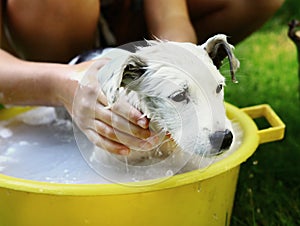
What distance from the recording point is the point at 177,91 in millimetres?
1005

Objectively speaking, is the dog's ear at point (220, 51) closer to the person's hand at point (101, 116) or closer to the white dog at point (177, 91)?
the white dog at point (177, 91)

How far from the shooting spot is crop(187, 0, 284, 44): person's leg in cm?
170

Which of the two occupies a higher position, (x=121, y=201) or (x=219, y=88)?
(x=219, y=88)

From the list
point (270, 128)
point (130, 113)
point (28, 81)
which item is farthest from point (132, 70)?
point (270, 128)

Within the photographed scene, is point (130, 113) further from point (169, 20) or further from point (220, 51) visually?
point (169, 20)

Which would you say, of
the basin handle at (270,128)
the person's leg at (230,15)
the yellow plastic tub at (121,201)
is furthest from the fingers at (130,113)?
the person's leg at (230,15)

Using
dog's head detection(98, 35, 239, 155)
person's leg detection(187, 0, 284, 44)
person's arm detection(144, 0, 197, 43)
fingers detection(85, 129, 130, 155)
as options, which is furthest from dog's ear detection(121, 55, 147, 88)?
person's leg detection(187, 0, 284, 44)

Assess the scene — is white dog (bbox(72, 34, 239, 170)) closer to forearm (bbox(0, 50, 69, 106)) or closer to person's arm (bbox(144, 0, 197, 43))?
forearm (bbox(0, 50, 69, 106))

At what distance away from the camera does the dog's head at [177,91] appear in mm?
1006

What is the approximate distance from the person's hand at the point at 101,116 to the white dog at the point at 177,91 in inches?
1.0

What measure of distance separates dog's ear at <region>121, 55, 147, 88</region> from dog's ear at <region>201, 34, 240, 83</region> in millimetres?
145

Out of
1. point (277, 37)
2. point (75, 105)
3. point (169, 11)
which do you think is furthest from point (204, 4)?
point (277, 37)

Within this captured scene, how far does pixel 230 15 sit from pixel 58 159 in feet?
2.41

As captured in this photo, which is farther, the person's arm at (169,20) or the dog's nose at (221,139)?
the person's arm at (169,20)
